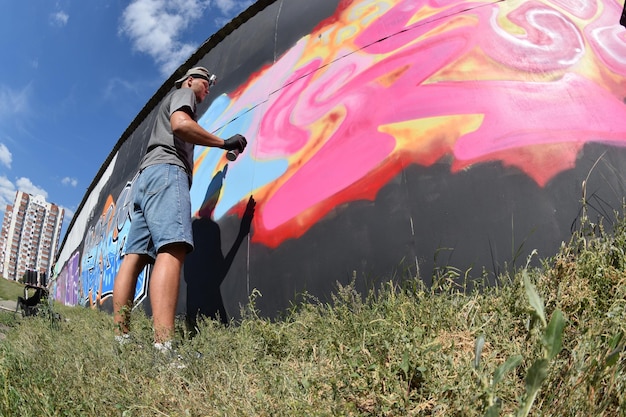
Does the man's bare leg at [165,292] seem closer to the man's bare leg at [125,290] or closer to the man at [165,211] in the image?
the man at [165,211]

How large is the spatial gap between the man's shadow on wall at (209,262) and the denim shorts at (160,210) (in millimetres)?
587

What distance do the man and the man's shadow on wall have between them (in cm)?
56

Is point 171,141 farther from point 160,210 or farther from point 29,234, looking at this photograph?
point 29,234

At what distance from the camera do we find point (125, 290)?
8.05 ft

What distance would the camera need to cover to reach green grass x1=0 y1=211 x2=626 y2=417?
1.13 meters

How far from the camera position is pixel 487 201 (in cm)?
220

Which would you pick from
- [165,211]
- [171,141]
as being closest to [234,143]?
[171,141]

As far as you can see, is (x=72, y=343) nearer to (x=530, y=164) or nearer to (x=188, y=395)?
(x=188, y=395)

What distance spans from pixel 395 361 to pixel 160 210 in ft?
5.25

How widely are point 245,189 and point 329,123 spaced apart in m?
0.83

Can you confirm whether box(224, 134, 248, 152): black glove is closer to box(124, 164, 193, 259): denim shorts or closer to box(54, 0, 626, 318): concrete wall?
box(54, 0, 626, 318): concrete wall

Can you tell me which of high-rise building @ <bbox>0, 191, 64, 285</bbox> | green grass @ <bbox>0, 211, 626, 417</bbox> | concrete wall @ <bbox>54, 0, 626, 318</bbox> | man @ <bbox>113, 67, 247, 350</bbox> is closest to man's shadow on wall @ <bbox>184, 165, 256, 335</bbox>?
concrete wall @ <bbox>54, 0, 626, 318</bbox>

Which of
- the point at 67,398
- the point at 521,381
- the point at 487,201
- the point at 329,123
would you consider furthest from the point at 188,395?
the point at 329,123

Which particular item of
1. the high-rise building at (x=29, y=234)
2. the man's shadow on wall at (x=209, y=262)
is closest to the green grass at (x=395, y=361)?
the man's shadow on wall at (x=209, y=262)
